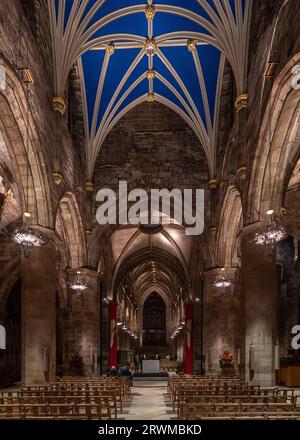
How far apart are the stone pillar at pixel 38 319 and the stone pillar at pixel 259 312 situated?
5650 millimetres

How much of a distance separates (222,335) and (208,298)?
5.86ft

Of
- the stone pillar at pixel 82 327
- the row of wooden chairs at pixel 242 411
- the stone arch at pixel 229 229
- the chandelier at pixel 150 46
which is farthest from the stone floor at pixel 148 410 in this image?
the chandelier at pixel 150 46

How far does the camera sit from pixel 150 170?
928 inches

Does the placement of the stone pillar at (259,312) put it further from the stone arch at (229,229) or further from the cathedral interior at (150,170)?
the stone arch at (229,229)

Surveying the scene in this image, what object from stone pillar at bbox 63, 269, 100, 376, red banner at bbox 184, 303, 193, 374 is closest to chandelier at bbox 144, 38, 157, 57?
stone pillar at bbox 63, 269, 100, 376

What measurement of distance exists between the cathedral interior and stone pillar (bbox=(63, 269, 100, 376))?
0.21 ft

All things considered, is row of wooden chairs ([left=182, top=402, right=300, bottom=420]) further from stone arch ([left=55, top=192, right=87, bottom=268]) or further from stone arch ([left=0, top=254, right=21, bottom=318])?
stone arch ([left=0, top=254, right=21, bottom=318])

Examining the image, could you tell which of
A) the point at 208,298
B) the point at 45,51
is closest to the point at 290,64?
the point at 45,51

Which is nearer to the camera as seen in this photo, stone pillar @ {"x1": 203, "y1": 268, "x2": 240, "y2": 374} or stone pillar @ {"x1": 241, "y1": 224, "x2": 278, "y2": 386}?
stone pillar @ {"x1": 241, "y1": 224, "x2": 278, "y2": 386}

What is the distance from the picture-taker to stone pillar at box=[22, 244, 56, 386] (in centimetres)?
1414

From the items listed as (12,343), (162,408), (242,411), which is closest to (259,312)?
(162,408)

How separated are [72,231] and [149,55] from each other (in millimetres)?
7844

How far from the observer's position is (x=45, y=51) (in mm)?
15648

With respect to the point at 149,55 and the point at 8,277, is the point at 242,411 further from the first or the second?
the point at 8,277
